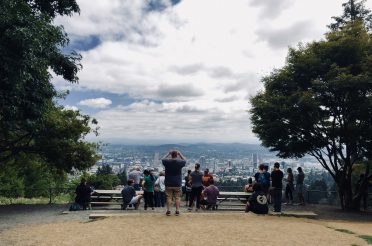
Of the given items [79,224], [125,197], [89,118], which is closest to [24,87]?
[79,224]

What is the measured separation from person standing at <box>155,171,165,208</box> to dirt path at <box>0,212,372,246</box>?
4880 mm

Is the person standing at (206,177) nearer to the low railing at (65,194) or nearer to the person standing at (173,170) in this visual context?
the low railing at (65,194)

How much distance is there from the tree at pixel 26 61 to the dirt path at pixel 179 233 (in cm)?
418

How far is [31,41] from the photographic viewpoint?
11461mm

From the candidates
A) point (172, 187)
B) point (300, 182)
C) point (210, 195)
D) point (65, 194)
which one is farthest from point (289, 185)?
point (65, 194)

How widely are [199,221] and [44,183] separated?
63842 mm

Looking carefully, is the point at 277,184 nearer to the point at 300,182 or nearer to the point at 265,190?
the point at 265,190

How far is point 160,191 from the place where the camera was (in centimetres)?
1864

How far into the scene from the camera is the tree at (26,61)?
37.0 feet

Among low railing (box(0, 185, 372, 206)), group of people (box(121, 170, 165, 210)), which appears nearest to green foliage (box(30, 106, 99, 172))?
low railing (box(0, 185, 372, 206))

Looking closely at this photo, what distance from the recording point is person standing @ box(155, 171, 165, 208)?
18.2 m

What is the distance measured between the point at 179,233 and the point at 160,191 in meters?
8.24

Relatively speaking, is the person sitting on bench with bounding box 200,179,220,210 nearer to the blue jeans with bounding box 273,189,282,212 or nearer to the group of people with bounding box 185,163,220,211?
the group of people with bounding box 185,163,220,211

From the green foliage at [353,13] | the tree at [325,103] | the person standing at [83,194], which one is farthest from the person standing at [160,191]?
the green foliage at [353,13]
